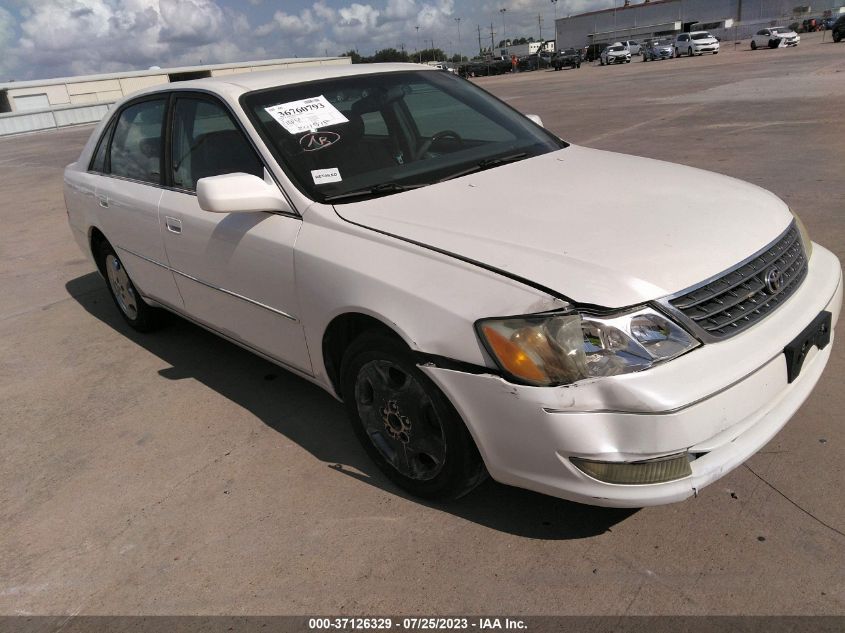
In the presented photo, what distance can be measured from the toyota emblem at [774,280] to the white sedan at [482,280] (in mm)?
11

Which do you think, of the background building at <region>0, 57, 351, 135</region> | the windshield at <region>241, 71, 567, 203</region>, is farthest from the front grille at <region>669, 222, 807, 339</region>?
the background building at <region>0, 57, 351, 135</region>

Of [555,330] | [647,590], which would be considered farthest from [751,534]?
[555,330]

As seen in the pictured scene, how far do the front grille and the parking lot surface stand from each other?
332 millimetres

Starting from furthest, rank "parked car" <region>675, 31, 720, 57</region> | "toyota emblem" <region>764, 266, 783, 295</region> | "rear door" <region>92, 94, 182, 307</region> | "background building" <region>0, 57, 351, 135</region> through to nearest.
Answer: "parked car" <region>675, 31, 720, 57</region>
"background building" <region>0, 57, 351, 135</region>
"rear door" <region>92, 94, 182, 307</region>
"toyota emblem" <region>764, 266, 783, 295</region>

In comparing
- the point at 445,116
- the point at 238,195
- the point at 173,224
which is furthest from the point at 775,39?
the point at 238,195

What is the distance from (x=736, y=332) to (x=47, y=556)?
269cm

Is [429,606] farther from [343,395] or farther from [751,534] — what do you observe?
[751,534]

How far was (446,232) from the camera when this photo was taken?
8.34 feet

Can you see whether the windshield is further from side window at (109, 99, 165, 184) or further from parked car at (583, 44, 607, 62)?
parked car at (583, 44, 607, 62)

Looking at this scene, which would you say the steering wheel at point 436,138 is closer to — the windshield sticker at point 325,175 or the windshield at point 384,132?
the windshield at point 384,132

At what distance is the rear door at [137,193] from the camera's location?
392cm

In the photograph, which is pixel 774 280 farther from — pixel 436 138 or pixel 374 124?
pixel 374 124

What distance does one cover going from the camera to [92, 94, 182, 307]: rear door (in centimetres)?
392

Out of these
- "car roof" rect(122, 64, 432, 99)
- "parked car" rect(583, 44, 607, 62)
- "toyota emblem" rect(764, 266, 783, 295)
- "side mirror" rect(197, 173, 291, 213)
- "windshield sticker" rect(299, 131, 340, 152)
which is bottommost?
"parked car" rect(583, 44, 607, 62)
